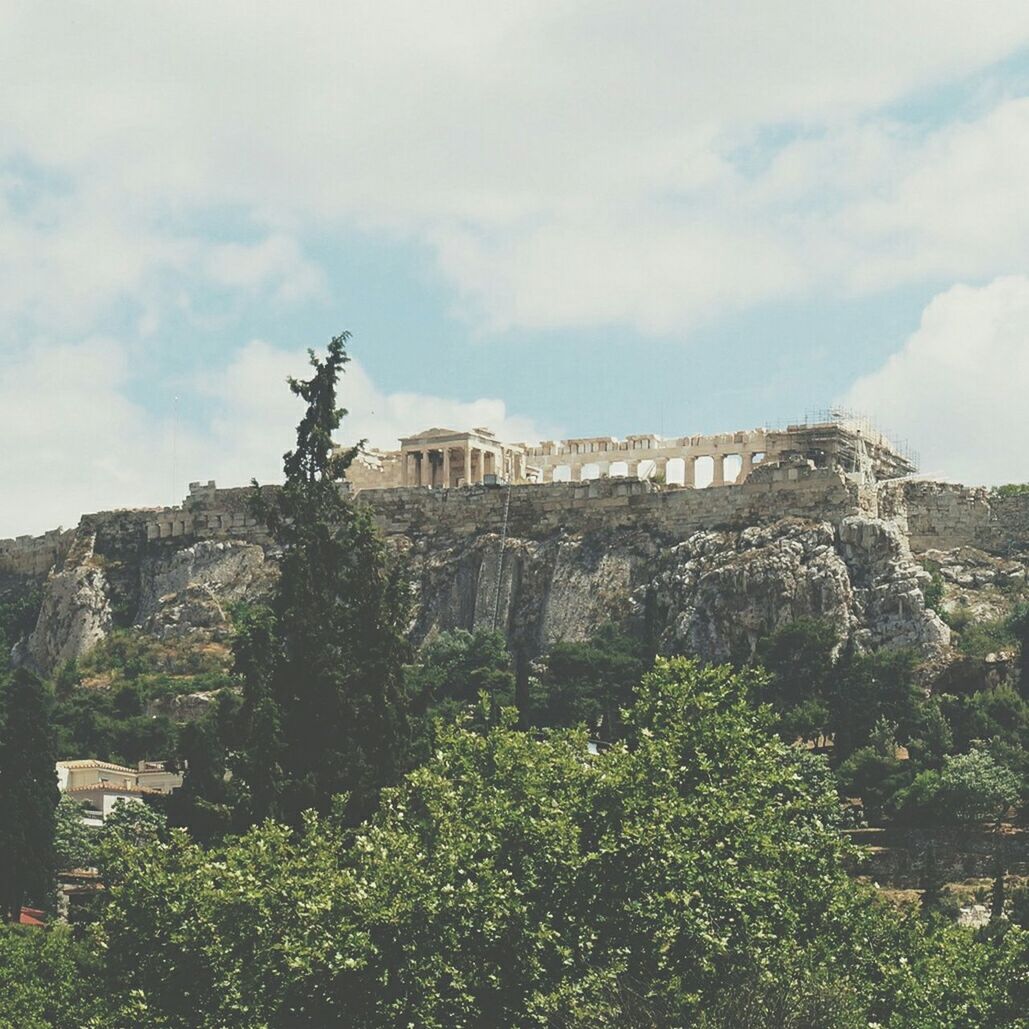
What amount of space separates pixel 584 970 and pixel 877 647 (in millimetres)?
43748

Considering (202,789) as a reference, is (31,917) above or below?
below

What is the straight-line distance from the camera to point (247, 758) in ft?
156

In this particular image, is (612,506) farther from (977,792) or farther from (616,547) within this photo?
(977,792)

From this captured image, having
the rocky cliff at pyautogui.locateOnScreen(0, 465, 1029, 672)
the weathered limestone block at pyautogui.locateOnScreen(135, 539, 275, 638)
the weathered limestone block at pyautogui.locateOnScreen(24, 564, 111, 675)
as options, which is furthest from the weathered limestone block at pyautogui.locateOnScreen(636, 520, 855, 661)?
the weathered limestone block at pyautogui.locateOnScreen(24, 564, 111, 675)

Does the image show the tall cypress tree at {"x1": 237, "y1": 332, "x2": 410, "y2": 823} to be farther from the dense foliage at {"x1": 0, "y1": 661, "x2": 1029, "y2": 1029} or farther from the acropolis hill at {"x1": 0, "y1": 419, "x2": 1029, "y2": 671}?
the acropolis hill at {"x1": 0, "y1": 419, "x2": 1029, "y2": 671}

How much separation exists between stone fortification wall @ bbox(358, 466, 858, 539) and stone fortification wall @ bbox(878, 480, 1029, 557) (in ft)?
19.4

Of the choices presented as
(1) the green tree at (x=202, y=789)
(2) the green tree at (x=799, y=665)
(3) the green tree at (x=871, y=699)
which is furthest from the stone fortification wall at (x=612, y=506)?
(1) the green tree at (x=202, y=789)

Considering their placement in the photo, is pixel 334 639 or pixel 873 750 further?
pixel 873 750

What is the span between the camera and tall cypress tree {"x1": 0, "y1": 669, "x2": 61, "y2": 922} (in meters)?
63.2

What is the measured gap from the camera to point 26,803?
63875 millimetres

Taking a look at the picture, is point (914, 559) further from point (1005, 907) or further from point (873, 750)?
point (1005, 907)

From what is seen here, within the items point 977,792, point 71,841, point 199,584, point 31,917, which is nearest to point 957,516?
point 977,792

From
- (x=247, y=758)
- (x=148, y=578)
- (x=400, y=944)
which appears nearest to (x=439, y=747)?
(x=247, y=758)

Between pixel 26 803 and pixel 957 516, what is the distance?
3849 cm
